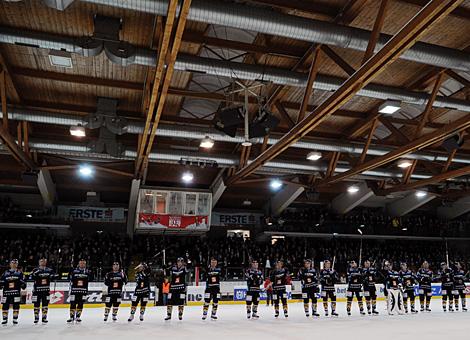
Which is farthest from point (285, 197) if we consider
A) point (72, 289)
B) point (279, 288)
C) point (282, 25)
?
point (282, 25)

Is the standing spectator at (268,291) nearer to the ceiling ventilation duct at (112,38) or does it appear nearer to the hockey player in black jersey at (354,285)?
the hockey player in black jersey at (354,285)

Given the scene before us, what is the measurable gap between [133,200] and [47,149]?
9015 mm

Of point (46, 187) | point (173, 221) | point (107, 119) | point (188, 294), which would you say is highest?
point (107, 119)

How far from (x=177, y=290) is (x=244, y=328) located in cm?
270

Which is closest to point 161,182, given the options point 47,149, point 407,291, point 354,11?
point 47,149

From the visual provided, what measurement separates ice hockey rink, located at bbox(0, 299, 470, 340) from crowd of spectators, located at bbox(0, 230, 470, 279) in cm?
903

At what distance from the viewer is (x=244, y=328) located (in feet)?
37.4

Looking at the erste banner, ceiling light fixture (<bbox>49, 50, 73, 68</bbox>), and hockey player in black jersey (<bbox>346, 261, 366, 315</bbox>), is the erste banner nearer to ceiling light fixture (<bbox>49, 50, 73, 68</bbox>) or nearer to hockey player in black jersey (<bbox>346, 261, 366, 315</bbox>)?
hockey player in black jersey (<bbox>346, 261, 366, 315</bbox>)

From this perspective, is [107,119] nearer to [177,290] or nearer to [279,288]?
[177,290]

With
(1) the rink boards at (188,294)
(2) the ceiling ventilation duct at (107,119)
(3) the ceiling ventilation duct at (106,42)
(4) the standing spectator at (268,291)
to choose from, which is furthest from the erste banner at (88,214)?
(3) the ceiling ventilation duct at (106,42)

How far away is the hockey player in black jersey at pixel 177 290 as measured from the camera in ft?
42.4

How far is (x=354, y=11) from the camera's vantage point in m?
9.53

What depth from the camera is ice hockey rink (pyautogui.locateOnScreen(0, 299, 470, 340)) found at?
9.98 m

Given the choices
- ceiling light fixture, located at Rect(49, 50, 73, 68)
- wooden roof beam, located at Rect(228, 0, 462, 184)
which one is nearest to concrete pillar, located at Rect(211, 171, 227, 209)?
wooden roof beam, located at Rect(228, 0, 462, 184)
